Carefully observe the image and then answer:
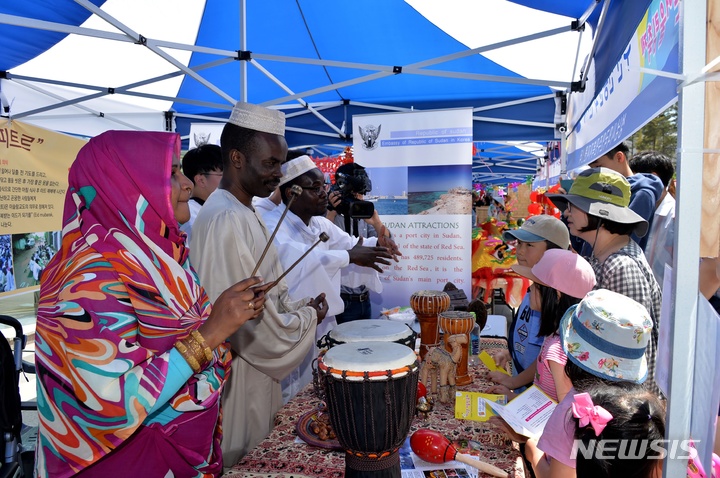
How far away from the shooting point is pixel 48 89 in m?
5.64

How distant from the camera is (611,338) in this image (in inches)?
53.7

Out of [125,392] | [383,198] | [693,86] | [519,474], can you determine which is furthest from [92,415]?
[383,198]

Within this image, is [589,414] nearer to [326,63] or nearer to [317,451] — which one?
[317,451]

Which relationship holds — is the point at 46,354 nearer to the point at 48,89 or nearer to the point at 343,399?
the point at 343,399

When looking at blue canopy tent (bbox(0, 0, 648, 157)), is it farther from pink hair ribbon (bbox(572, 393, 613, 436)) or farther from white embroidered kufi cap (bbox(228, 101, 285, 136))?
pink hair ribbon (bbox(572, 393, 613, 436))

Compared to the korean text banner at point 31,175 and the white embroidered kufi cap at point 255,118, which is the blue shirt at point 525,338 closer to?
the white embroidered kufi cap at point 255,118

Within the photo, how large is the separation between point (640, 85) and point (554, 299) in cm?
89

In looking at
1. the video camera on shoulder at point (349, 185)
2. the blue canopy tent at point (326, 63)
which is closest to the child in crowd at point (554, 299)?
the blue canopy tent at point (326, 63)

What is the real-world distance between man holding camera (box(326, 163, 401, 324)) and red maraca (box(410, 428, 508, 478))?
234cm

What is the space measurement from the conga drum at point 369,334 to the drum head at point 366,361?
236 mm

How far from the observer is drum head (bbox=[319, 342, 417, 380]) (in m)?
1.40

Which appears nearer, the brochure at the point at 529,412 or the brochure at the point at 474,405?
the brochure at the point at 529,412

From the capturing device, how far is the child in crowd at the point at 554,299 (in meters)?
1.71

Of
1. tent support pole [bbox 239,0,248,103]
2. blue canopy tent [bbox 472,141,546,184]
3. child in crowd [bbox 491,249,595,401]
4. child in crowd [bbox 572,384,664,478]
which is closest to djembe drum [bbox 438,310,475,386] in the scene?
child in crowd [bbox 491,249,595,401]
